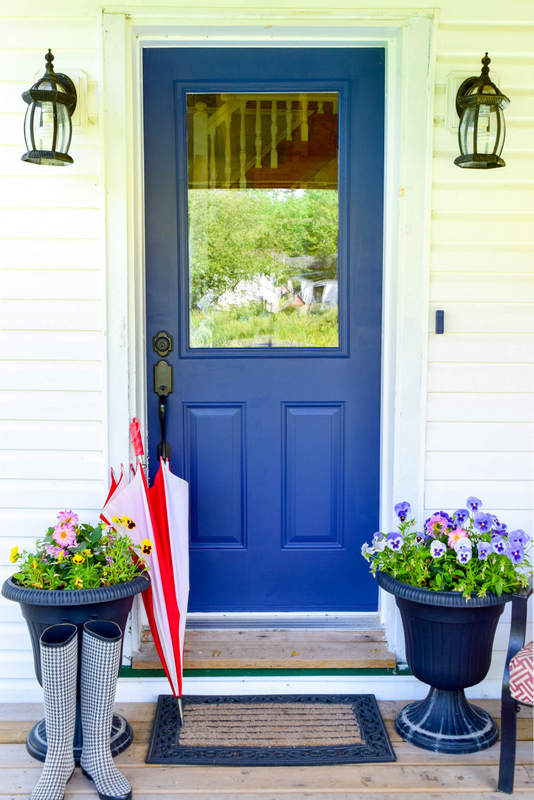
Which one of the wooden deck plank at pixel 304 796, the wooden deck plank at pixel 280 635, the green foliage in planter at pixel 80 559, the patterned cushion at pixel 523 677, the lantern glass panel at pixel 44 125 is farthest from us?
the wooden deck plank at pixel 280 635

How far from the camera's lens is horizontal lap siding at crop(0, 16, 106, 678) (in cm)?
232

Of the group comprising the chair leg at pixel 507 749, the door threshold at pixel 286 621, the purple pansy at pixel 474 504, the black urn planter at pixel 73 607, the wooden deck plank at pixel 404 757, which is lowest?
the wooden deck plank at pixel 404 757

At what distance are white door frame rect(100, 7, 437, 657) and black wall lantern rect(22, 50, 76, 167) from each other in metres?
0.19

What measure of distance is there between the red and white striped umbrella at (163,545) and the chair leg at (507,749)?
1005 mm

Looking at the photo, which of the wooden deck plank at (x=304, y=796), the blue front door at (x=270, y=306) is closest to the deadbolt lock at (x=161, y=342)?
the blue front door at (x=270, y=306)

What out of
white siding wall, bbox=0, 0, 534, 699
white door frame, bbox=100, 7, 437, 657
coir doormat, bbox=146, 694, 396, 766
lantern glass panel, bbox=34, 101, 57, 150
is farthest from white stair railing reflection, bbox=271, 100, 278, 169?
coir doormat, bbox=146, 694, 396, 766

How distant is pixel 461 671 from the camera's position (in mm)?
2070

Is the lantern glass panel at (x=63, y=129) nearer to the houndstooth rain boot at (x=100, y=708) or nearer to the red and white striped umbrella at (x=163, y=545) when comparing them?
the red and white striped umbrella at (x=163, y=545)

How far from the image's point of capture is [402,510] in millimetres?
2209

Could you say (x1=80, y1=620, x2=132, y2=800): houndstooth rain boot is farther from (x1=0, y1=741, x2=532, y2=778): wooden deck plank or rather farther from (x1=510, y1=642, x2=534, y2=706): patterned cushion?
(x1=510, y1=642, x2=534, y2=706): patterned cushion

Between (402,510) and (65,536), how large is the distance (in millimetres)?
1099

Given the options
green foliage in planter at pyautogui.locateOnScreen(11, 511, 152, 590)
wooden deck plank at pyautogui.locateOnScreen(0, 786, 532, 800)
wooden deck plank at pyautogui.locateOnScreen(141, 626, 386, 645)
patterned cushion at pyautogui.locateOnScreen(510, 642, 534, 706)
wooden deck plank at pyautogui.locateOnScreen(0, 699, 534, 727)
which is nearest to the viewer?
patterned cushion at pyautogui.locateOnScreen(510, 642, 534, 706)

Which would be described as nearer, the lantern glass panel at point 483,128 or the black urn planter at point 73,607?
the black urn planter at point 73,607

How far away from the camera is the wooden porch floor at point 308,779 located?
192 cm
